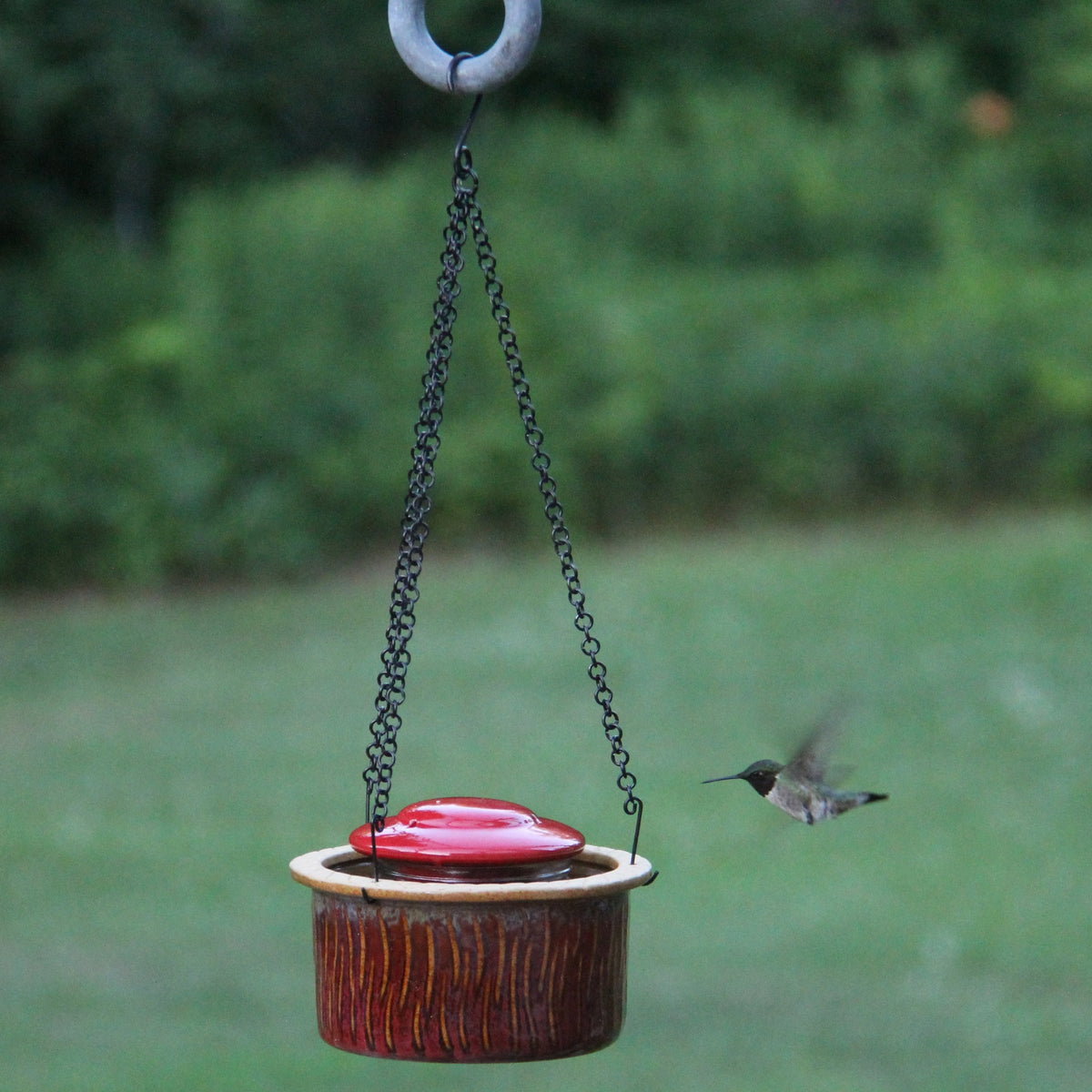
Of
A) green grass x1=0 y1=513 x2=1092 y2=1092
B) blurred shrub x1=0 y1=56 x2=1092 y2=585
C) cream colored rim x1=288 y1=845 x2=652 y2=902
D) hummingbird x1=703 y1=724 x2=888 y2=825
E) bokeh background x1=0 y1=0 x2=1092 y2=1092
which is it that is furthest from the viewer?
blurred shrub x1=0 y1=56 x2=1092 y2=585

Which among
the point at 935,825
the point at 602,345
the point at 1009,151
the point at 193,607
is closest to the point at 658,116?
the point at 1009,151

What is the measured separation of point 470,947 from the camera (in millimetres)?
2127

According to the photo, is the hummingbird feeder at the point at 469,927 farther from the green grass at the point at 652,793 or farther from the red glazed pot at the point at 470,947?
the green grass at the point at 652,793

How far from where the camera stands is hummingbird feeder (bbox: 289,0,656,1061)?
213cm

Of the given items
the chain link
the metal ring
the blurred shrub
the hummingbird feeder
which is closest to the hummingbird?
the chain link

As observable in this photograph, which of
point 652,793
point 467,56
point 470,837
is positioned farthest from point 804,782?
point 652,793

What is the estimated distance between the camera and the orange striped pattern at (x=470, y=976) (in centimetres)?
213

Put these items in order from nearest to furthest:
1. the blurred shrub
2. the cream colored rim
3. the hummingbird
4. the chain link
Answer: the cream colored rim → the chain link → the hummingbird → the blurred shrub

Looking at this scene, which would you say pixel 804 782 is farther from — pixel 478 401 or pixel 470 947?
pixel 478 401

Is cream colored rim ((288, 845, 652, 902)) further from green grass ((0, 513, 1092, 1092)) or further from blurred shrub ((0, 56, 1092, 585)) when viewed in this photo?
blurred shrub ((0, 56, 1092, 585))

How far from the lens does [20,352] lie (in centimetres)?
1727

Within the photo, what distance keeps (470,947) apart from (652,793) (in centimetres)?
760

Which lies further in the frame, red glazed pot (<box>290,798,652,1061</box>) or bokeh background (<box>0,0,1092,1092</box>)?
bokeh background (<box>0,0,1092,1092</box>)

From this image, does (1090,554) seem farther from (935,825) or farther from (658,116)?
(658,116)
